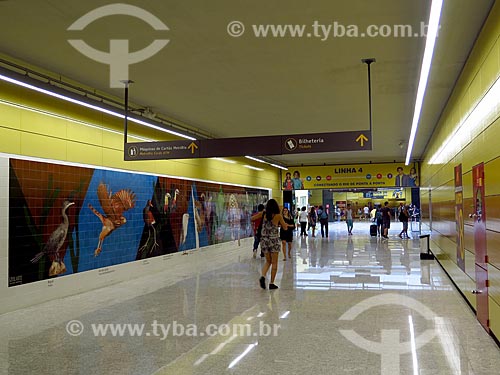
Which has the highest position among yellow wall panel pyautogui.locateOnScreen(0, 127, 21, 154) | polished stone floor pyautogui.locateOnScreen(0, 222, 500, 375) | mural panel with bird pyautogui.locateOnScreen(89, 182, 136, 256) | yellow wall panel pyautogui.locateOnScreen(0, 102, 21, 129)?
yellow wall panel pyautogui.locateOnScreen(0, 102, 21, 129)

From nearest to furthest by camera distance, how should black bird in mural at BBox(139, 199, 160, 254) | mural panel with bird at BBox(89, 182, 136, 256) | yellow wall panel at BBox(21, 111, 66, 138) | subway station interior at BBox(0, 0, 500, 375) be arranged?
subway station interior at BBox(0, 0, 500, 375)
yellow wall panel at BBox(21, 111, 66, 138)
mural panel with bird at BBox(89, 182, 136, 256)
black bird in mural at BBox(139, 199, 160, 254)

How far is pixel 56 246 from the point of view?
692cm

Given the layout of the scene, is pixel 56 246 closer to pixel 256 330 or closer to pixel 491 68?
pixel 256 330

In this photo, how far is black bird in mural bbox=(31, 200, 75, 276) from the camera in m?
6.73

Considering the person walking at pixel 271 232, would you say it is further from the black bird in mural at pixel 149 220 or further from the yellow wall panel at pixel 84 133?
the yellow wall panel at pixel 84 133

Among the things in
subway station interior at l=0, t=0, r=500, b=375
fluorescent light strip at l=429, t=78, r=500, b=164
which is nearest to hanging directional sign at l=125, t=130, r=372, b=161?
subway station interior at l=0, t=0, r=500, b=375

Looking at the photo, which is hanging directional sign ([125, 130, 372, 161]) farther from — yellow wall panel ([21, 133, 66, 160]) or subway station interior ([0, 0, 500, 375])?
yellow wall panel ([21, 133, 66, 160])

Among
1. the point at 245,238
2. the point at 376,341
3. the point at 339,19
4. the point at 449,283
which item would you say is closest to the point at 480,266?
the point at 376,341

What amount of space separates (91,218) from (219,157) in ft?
8.46

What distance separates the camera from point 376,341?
14.3 ft

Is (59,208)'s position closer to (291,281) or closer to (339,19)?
(291,281)

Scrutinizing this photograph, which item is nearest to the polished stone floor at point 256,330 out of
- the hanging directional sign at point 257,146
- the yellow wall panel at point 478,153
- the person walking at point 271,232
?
the yellow wall panel at point 478,153

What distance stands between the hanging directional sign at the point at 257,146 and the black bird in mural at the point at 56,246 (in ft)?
4.83

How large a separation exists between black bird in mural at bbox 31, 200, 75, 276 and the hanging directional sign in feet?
4.83
